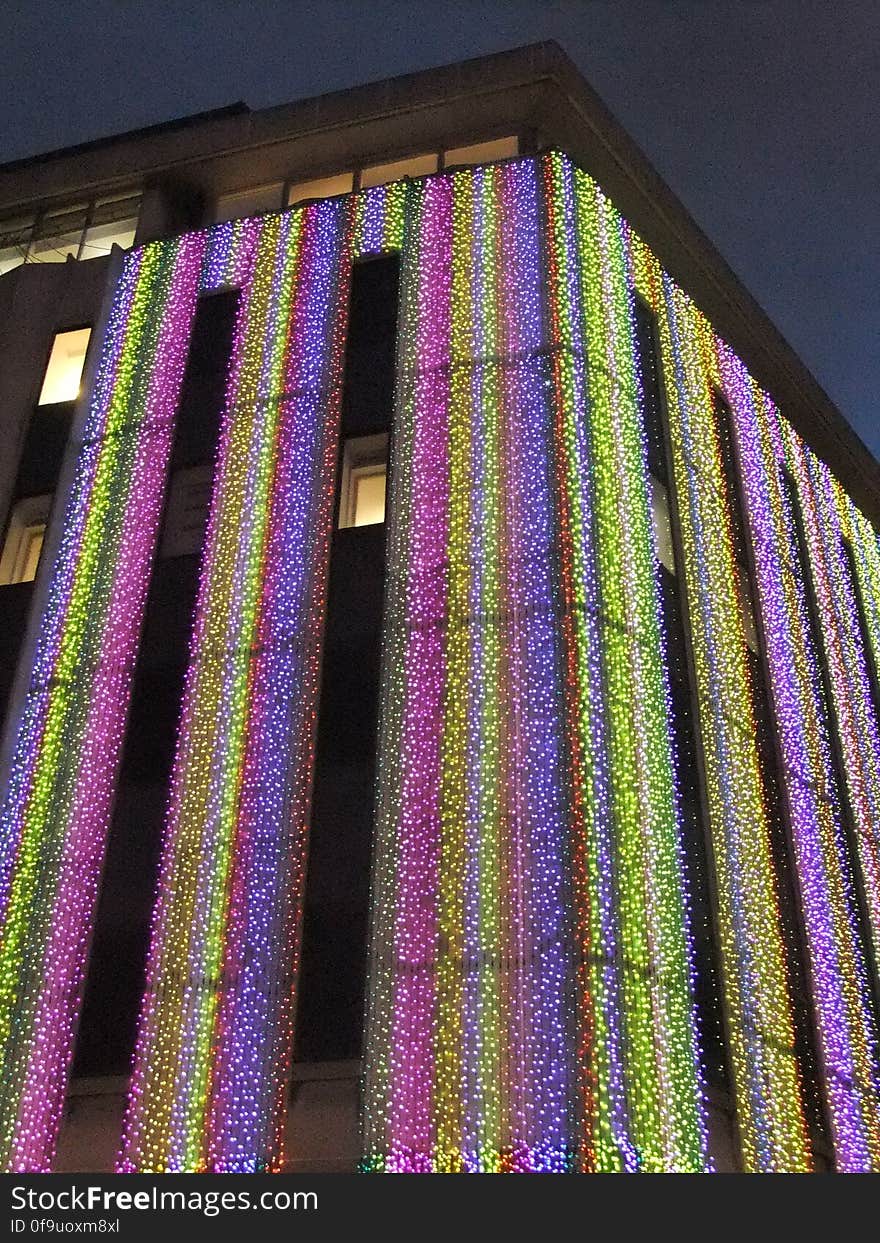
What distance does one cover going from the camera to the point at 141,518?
13180mm

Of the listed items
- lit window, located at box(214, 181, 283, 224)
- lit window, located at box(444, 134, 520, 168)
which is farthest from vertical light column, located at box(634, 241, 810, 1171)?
lit window, located at box(214, 181, 283, 224)

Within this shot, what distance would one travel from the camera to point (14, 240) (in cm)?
1712

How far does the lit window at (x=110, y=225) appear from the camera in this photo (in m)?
16.6

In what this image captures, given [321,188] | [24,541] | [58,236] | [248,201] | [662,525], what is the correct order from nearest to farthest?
[662,525] < [24,541] < [321,188] < [248,201] < [58,236]

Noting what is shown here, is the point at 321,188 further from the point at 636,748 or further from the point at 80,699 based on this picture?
the point at 636,748

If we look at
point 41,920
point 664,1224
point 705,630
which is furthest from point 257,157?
point 664,1224

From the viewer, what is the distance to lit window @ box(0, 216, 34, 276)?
17.0 metres

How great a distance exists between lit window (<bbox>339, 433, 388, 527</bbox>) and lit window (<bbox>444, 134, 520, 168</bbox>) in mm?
4503

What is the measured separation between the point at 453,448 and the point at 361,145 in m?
5.96

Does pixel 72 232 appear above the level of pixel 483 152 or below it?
above

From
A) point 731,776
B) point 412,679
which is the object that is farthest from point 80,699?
point 731,776

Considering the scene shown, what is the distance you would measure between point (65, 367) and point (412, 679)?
7162 mm

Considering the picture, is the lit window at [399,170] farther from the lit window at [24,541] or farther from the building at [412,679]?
the lit window at [24,541]

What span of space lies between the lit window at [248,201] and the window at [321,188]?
0.25 m
